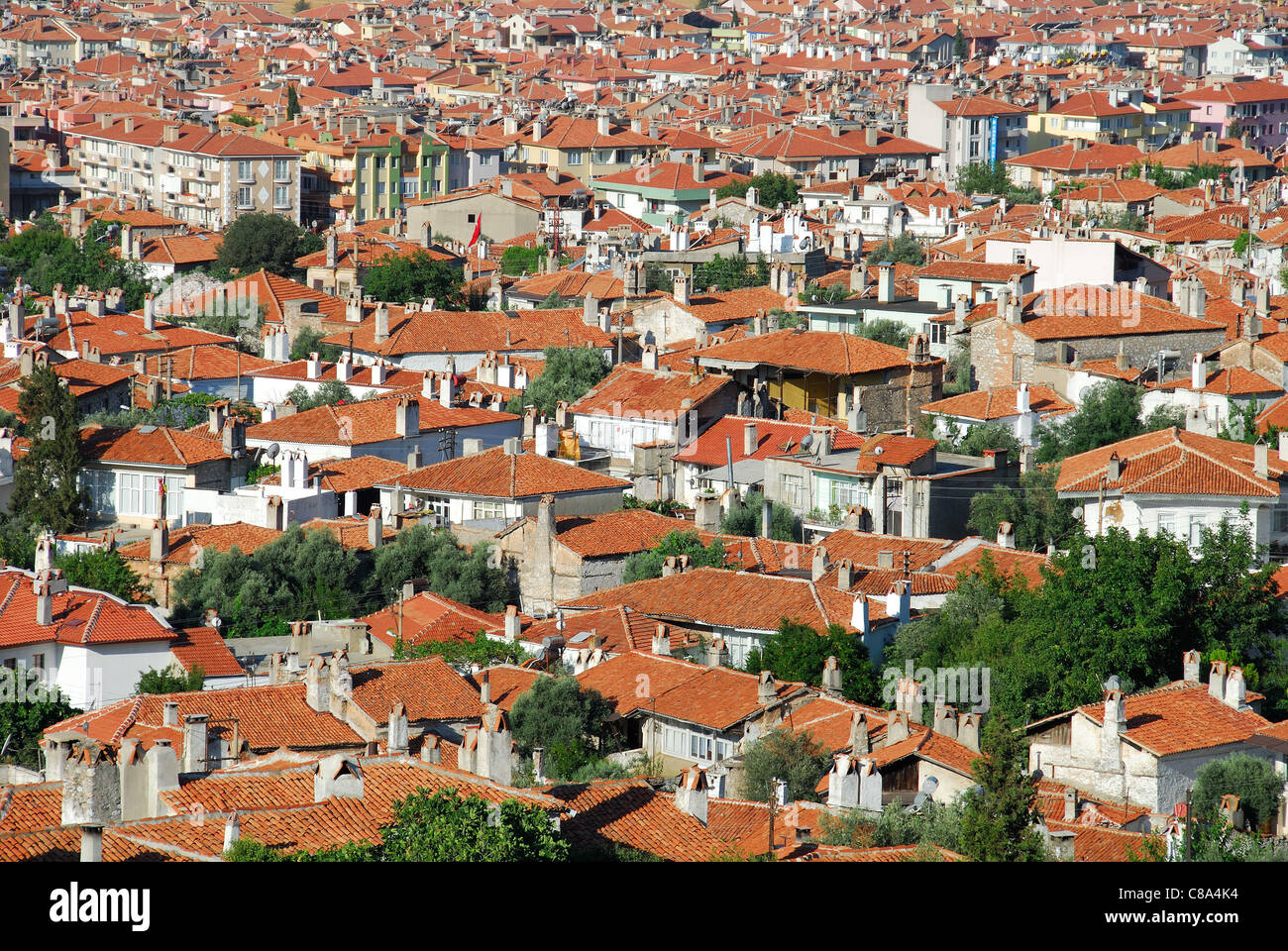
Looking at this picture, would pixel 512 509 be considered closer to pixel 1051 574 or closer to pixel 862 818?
pixel 1051 574

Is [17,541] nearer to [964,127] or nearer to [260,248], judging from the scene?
[260,248]

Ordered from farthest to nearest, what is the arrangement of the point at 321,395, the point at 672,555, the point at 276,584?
the point at 321,395, the point at 672,555, the point at 276,584

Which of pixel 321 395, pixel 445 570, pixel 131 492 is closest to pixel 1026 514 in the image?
pixel 445 570

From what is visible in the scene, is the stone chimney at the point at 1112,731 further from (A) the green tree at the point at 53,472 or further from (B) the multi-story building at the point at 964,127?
(B) the multi-story building at the point at 964,127

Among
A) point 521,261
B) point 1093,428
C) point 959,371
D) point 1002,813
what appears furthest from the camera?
point 521,261

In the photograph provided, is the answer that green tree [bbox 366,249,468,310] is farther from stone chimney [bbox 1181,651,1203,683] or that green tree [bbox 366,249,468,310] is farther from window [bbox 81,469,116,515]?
stone chimney [bbox 1181,651,1203,683]

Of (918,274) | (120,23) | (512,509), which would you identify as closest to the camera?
(512,509)
